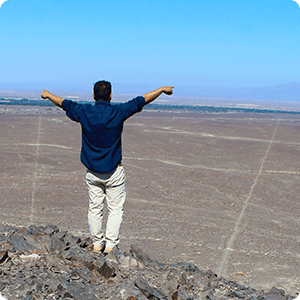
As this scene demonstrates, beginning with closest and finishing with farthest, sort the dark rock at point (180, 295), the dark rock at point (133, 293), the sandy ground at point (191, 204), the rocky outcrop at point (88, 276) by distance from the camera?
the dark rock at point (133, 293)
the rocky outcrop at point (88, 276)
the dark rock at point (180, 295)
the sandy ground at point (191, 204)

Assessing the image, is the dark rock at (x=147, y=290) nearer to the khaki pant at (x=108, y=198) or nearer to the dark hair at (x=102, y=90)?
the khaki pant at (x=108, y=198)

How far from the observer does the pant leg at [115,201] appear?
440 centimetres

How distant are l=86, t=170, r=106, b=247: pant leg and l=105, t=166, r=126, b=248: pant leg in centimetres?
8

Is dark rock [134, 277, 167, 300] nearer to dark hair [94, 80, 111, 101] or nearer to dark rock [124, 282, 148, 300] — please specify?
dark rock [124, 282, 148, 300]

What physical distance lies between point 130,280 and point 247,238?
385 centimetres

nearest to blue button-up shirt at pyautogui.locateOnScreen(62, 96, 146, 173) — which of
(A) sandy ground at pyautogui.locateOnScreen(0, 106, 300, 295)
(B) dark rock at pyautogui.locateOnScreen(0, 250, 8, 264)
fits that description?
(B) dark rock at pyautogui.locateOnScreen(0, 250, 8, 264)

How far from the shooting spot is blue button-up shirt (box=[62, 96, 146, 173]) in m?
4.19

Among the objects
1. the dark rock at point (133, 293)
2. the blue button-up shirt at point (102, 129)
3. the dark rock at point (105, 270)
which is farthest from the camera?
the blue button-up shirt at point (102, 129)

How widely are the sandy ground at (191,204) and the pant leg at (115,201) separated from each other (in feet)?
6.19

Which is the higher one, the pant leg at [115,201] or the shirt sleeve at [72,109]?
the shirt sleeve at [72,109]

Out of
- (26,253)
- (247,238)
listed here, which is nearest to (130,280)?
(26,253)

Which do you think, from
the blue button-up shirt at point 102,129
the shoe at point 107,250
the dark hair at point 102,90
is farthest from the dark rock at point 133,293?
the dark hair at point 102,90

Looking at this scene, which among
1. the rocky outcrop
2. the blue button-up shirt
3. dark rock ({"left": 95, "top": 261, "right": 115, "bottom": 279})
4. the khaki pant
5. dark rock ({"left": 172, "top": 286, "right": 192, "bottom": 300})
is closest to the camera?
the rocky outcrop

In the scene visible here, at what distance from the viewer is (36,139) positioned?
20.5 meters
